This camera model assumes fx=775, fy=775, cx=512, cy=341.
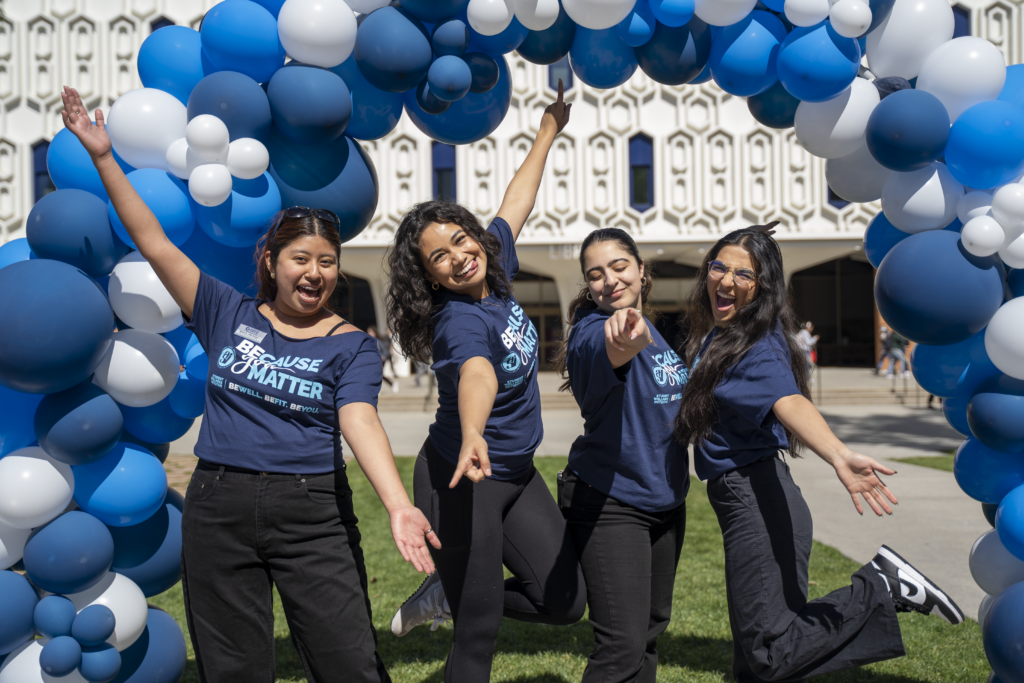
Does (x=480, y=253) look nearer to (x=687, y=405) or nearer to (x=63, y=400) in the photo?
(x=687, y=405)

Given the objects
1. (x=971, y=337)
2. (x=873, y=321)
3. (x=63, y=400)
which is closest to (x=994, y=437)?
(x=971, y=337)

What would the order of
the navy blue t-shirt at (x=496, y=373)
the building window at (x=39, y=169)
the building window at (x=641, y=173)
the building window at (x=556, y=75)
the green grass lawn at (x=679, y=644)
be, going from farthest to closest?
the building window at (x=39, y=169) → the building window at (x=641, y=173) → the building window at (x=556, y=75) → the green grass lawn at (x=679, y=644) → the navy blue t-shirt at (x=496, y=373)

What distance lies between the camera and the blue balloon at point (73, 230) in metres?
2.81

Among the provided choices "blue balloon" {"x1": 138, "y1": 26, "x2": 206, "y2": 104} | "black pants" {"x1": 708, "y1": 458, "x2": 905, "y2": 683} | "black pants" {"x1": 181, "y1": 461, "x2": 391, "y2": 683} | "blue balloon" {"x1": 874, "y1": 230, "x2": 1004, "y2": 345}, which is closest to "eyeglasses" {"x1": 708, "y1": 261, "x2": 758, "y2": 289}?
"blue balloon" {"x1": 874, "y1": 230, "x2": 1004, "y2": 345}

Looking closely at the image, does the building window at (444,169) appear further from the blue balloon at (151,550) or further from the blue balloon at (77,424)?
the blue balloon at (77,424)

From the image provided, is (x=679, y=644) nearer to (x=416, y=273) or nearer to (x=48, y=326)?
(x=416, y=273)

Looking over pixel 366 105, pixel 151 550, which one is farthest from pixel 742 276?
pixel 151 550

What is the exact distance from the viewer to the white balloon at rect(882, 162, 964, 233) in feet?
9.87

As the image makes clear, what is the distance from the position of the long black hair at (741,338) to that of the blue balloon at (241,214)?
1.72m

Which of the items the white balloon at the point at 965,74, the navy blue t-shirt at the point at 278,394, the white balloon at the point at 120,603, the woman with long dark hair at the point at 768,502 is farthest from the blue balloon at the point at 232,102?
the white balloon at the point at 965,74

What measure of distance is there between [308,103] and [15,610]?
2.18 meters

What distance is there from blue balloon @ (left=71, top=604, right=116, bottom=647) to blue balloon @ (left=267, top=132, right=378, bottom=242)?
168 cm

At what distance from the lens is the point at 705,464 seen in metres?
2.85

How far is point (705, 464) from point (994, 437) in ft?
3.55
